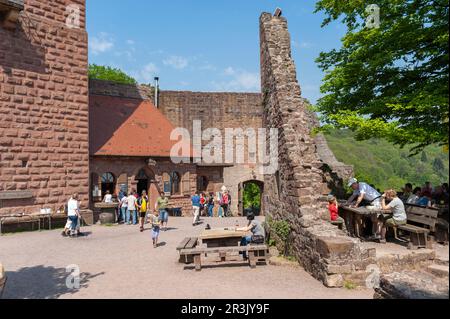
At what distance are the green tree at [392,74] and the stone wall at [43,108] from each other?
9.18 meters

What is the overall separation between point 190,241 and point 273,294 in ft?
11.2

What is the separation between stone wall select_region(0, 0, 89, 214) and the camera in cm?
1245

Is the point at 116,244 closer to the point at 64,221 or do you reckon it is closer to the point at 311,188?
the point at 64,221

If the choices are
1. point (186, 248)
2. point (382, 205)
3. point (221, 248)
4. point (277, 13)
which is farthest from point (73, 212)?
point (382, 205)

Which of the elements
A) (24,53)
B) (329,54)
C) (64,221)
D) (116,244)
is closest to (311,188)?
(116,244)

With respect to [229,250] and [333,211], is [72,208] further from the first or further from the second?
[333,211]

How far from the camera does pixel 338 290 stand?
6.14 m

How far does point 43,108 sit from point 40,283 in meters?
8.24

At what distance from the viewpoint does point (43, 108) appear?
43.7 ft

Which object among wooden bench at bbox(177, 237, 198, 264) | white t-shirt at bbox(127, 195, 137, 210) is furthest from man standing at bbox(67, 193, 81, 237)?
wooden bench at bbox(177, 237, 198, 264)

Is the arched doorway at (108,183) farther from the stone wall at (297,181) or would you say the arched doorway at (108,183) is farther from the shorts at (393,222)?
the shorts at (393,222)

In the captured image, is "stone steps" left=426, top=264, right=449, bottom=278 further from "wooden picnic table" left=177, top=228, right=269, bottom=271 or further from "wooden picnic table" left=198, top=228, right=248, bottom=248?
"wooden picnic table" left=198, top=228, right=248, bottom=248

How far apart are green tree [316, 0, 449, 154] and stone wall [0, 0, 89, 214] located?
9.18 m

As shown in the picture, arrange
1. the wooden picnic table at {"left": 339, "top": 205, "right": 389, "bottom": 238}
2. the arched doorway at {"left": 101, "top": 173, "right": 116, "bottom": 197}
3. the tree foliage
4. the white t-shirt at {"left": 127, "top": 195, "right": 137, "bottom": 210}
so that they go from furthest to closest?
the tree foliage → the arched doorway at {"left": 101, "top": 173, "right": 116, "bottom": 197} → the white t-shirt at {"left": 127, "top": 195, "right": 137, "bottom": 210} → the wooden picnic table at {"left": 339, "top": 205, "right": 389, "bottom": 238}
